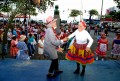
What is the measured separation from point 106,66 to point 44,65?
2018 mm

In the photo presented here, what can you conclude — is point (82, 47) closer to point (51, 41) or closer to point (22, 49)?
point (51, 41)

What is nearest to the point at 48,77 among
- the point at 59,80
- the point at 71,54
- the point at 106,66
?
the point at 59,80

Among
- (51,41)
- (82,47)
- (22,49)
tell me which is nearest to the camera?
(51,41)

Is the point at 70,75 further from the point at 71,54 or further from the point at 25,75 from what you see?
the point at 25,75

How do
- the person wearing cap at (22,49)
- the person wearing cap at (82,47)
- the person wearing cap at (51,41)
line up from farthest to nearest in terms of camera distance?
the person wearing cap at (22,49), the person wearing cap at (82,47), the person wearing cap at (51,41)

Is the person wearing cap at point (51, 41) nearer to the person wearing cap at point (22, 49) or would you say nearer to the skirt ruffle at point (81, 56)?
the skirt ruffle at point (81, 56)

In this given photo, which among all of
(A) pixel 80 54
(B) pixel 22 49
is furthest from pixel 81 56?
(B) pixel 22 49

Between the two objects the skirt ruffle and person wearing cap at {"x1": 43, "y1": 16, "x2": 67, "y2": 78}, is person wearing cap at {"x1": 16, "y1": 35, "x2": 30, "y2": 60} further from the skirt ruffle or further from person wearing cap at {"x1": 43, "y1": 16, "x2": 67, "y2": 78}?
person wearing cap at {"x1": 43, "y1": 16, "x2": 67, "y2": 78}

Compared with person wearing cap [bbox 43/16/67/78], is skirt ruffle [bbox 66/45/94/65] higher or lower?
lower

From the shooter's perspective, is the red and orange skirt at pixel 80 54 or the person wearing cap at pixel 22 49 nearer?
the red and orange skirt at pixel 80 54

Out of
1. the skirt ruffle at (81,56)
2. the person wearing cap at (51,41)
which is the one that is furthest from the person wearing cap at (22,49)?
the person wearing cap at (51,41)

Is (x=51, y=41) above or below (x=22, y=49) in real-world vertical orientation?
above

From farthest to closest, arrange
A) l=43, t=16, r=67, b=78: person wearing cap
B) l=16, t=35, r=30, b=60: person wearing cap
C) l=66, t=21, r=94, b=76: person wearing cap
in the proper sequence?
1. l=16, t=35, r=30, b=60: person wearing cap
2. l=66, t=21, r=94, b=76: person wearing cap
3. l=43, t=16, r=67, b=78: person wearing cap

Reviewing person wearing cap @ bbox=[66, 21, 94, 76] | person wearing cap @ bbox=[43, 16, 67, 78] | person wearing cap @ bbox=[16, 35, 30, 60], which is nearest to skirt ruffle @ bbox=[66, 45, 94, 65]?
person wearing cap @ bbox=[66, 21, 94, 76]
